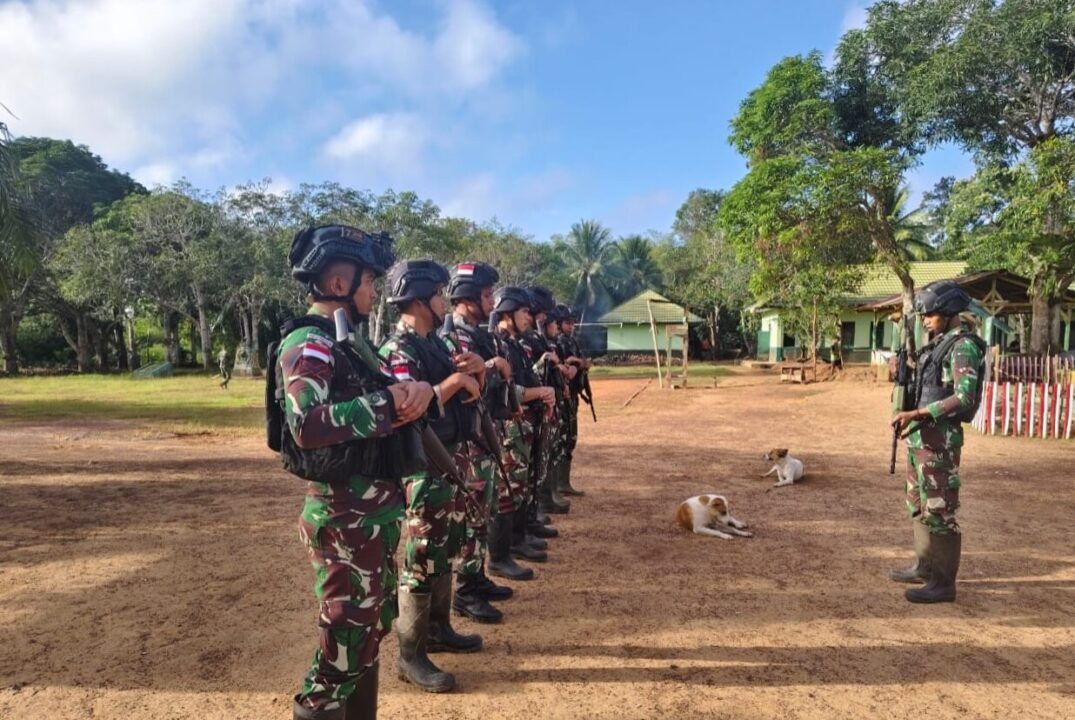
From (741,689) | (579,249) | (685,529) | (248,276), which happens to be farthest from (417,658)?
(579,249)

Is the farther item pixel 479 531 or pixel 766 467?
pixel 766 467

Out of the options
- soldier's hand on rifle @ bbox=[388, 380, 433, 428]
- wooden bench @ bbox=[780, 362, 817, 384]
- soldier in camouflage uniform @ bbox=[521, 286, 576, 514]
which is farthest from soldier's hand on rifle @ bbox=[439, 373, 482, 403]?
wooden bench @ bbox=[780, 362, 817, 384]

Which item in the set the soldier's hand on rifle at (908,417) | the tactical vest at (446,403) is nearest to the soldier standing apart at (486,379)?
the tactical vest at (446,403)

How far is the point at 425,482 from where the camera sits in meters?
3.27

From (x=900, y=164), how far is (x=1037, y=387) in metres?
9.54

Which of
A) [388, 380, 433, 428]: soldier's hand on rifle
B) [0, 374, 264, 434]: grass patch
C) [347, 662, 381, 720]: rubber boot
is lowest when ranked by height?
[0, 374, 264, 434]: grass patch

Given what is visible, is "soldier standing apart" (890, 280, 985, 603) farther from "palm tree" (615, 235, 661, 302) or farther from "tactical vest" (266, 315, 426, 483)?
"palm tree" (615, 235, 661, 302)

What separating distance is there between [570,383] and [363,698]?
4.88 meters

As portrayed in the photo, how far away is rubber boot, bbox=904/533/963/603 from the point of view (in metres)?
4.31

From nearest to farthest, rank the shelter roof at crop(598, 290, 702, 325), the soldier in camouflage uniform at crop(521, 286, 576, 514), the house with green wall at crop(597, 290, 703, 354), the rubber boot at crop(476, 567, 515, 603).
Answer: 1. the rubber boot at crop(476, 567, 515, 603)
2. the soldier in camouflage uniform at crop(521, 286, 576, 514)
3. the shelter roof at crop(598, 290, 702, 325)
4. the house with green wall at crop(597, 290, 703, 354)

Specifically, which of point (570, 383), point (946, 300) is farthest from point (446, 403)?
point (570, 383)

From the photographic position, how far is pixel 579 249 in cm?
4778

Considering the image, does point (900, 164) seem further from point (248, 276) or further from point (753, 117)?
point (248, 276)

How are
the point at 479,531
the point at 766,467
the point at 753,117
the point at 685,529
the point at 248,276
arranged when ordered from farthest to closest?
the point at 248,276, the point at 753,117, the point at 766,467, the point at 685,529, the point at 479,531
